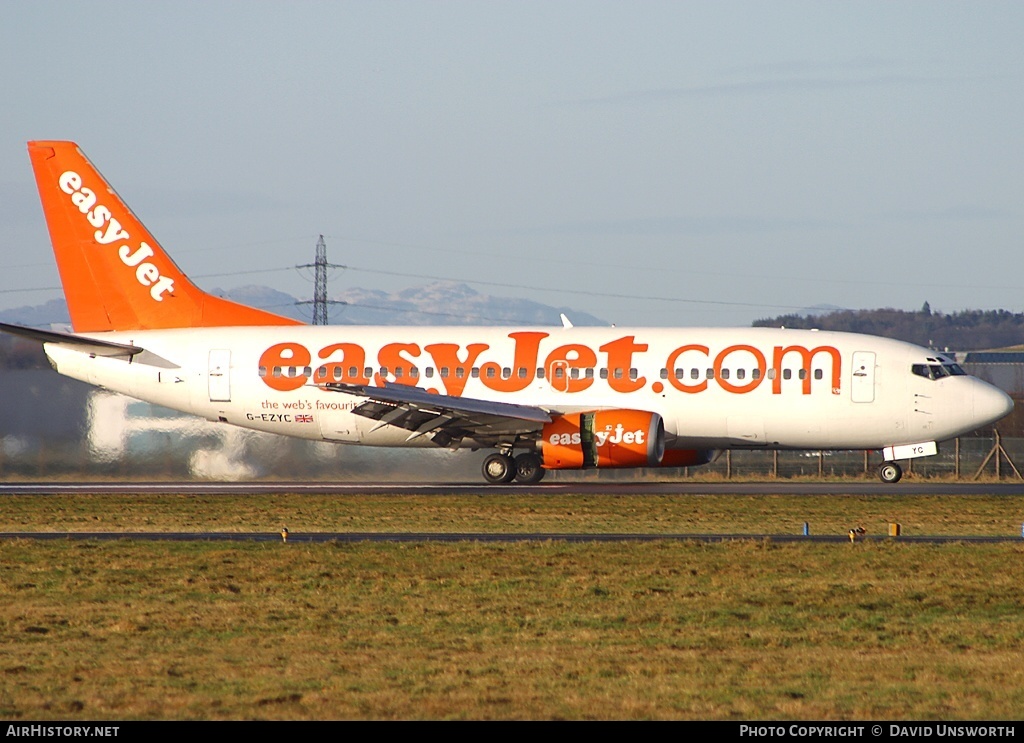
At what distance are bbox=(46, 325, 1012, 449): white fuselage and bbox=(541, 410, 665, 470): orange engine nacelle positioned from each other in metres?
1.57

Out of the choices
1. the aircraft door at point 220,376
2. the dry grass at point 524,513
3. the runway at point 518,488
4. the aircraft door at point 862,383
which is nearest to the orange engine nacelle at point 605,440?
the runway at point 518,488

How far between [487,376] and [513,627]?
21320 mm

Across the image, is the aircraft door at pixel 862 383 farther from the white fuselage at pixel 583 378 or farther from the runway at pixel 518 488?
the runway at pixel 518 488

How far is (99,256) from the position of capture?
3691 cm

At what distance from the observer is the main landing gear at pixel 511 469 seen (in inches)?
1385

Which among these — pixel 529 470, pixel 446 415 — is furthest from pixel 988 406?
pixel 446 415

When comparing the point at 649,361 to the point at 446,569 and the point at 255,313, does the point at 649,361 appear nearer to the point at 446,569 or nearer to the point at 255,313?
the point at 255,313

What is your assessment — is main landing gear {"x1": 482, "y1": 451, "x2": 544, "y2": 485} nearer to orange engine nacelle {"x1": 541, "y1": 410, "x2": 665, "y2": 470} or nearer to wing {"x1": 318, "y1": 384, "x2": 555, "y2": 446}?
wing {"x1": 318, "y1": 384, "x2": 555, "y2": 446}

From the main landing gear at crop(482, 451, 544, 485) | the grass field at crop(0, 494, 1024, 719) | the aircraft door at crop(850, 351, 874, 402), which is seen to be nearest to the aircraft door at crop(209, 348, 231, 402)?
the main landing gear at crop(482, 451, 544, 485)

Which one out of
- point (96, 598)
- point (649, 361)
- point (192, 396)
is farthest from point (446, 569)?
point (192, 396)

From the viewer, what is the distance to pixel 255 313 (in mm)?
37781

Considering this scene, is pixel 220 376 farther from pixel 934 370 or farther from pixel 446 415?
pixel 934 370

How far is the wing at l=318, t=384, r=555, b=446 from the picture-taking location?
1288 inches
